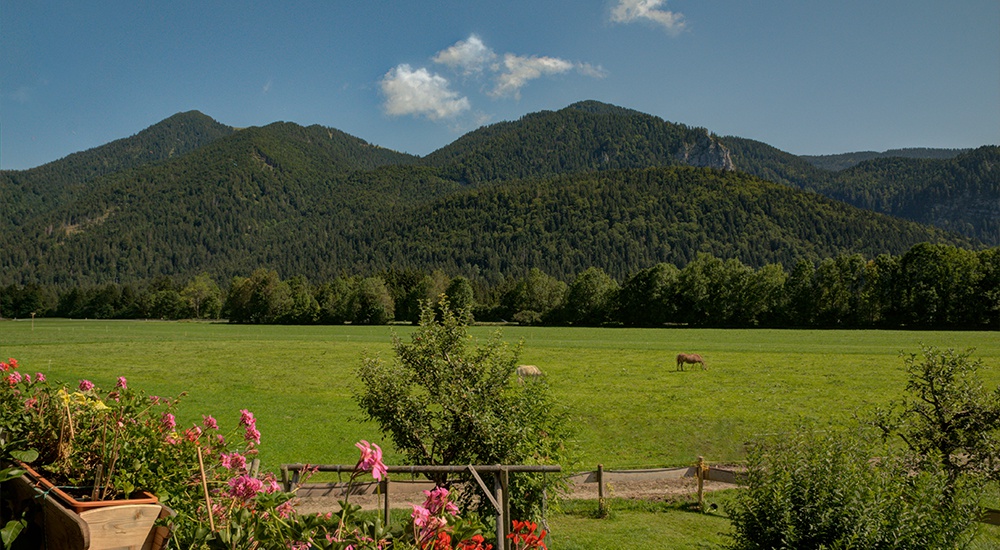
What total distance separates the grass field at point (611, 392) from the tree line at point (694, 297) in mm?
27838

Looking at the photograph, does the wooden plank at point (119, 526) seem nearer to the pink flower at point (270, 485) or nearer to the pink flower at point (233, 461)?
the pink flower at point (270, 485)

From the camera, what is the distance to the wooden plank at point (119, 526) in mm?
2037

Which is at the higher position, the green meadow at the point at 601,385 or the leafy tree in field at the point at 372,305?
the leafy tree in field at the point at 372,305

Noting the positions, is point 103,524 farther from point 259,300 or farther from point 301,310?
point 259,300

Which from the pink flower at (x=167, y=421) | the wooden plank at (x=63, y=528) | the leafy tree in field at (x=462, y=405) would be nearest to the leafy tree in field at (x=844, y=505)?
the leafy tree in field at (x=462, y=405)

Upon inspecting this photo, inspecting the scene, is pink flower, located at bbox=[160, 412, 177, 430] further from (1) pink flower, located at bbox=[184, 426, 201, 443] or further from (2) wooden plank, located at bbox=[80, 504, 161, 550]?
(2) wooden plank, located at bbox=[80, 504, 161, 550]

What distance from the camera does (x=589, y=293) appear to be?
104 meters

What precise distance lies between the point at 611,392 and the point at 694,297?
7161 centimetres

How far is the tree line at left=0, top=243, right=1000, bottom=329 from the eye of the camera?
82.4 metres

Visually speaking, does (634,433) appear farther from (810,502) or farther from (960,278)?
(960,278)

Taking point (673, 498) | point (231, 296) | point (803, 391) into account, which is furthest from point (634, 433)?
point (231, 296)

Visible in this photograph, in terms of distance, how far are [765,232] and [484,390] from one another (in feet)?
674

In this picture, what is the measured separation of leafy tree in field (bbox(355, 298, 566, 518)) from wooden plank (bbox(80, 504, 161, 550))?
324 inches

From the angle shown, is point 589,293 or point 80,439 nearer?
point 80,439
